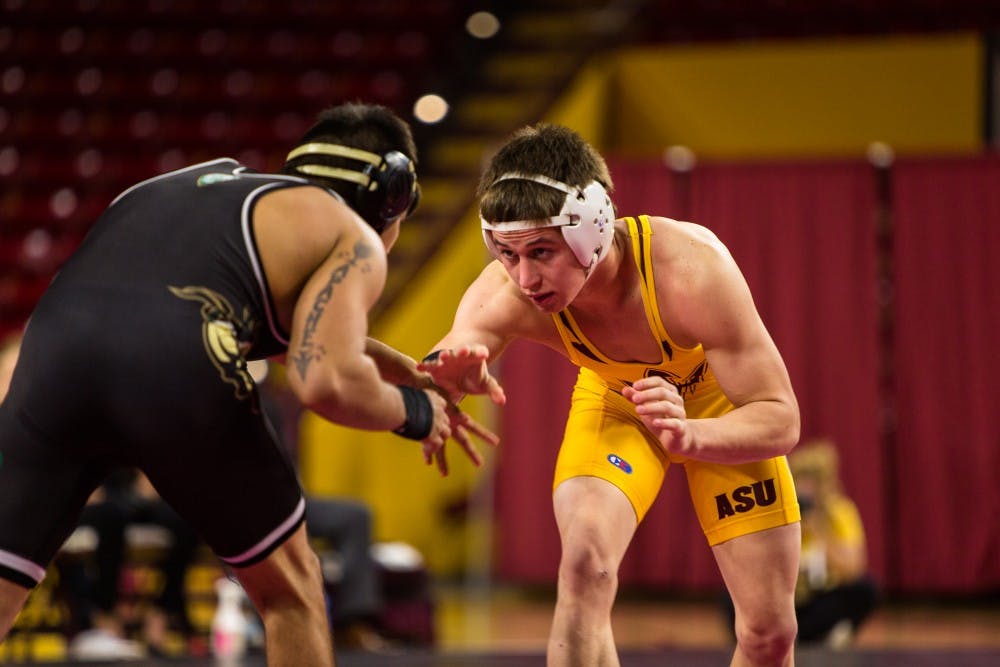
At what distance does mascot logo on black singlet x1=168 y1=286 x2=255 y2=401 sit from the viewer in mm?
2324

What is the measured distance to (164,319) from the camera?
7.59 ft

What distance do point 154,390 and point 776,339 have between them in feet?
18.9

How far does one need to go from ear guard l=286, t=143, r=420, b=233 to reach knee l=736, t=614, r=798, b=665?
47.5 inches

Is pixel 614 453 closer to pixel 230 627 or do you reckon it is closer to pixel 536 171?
pixel 536 171

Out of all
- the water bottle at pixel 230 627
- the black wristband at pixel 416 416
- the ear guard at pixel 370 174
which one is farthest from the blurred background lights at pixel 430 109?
the black wristband at pixel 416 416

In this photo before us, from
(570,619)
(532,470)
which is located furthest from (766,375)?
(532,470)

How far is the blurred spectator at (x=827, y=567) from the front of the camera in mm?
5543

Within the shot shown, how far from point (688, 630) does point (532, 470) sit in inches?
55.7

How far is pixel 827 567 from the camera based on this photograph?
18.8ft

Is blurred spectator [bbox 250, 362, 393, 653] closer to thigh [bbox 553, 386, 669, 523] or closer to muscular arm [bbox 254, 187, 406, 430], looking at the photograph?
thigh [bbox 553, 386, 669, 523]

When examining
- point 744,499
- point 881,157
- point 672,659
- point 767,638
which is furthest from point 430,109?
point 767,638

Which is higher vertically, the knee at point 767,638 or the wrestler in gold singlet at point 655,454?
the wrestler in gold singlet at point 655,454

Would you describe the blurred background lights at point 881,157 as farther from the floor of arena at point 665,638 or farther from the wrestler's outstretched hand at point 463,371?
the wrestler's outstretched hand at point 463,371

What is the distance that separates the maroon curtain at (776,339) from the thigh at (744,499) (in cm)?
441
